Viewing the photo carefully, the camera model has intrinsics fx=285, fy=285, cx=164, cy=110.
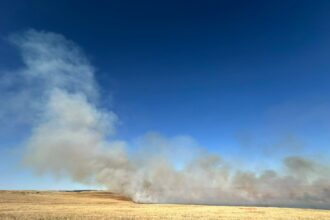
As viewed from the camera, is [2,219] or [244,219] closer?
[2,219]

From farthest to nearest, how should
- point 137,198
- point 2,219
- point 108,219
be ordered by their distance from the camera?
point 137,198 < point 108,219 < point 2,219

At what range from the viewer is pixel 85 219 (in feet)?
135

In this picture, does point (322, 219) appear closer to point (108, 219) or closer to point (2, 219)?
point (108, 219)

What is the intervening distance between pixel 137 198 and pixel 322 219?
15757 cm

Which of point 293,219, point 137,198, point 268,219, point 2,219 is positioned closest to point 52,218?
point 2,219

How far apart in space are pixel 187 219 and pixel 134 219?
8275mm

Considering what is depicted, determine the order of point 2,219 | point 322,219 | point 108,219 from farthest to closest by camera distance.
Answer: point 322,219 < point 108,219 < point 2,219

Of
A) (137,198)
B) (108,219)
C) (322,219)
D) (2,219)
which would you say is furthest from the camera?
(137,198)

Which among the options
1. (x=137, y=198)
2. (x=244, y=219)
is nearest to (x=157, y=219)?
(x=244, y=219)

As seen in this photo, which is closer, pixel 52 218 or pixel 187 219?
pixel 52 218

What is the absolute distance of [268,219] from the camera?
147 ft

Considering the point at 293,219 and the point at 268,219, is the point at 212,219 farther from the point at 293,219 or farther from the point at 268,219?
the point at 293,219

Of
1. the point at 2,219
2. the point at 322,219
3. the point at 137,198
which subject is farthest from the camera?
the point at 137,198

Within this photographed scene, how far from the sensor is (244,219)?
44656 millimetres
